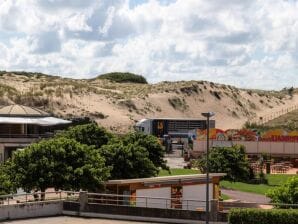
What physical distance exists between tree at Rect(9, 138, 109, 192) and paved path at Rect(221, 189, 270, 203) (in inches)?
600

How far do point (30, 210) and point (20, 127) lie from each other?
3811 centimetres

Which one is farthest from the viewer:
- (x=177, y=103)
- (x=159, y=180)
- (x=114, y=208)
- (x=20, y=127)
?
(x=177, y=103)

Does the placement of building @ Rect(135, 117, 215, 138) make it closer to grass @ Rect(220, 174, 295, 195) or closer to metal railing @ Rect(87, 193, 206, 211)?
grass @ Rect(220, 174, 295, 195)

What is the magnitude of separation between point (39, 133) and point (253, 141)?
108ft

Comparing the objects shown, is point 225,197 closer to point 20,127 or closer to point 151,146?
point 151,146

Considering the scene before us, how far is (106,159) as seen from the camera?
157 ft

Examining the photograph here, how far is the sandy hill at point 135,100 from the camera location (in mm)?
131250

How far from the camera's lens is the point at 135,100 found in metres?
151

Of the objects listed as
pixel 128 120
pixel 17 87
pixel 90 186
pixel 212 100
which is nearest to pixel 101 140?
pixel 90 186

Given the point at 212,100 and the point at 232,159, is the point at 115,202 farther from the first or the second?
the point at 212,100

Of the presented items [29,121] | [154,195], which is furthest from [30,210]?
[29,121]

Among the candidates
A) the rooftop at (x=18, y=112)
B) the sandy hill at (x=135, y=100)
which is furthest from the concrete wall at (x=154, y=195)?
the sandy hill at (x=135, y=100)

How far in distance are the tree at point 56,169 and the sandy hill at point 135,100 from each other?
80764mm

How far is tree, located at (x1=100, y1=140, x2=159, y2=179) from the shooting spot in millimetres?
47469
